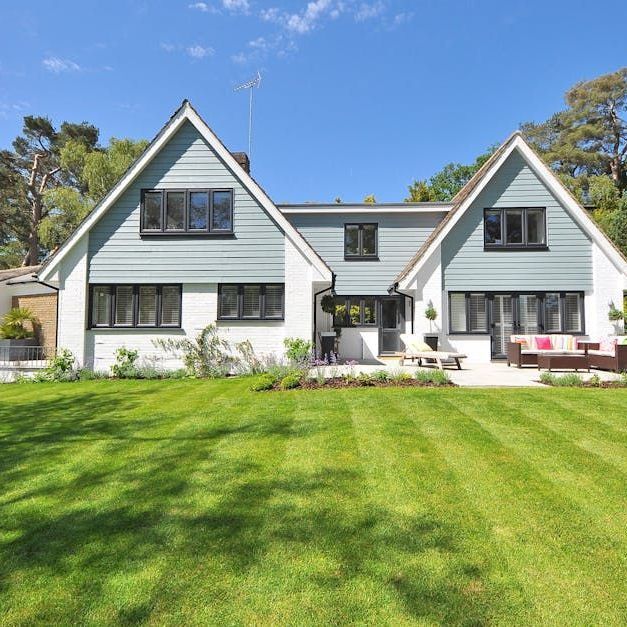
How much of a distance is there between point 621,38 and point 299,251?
2553 centimetres

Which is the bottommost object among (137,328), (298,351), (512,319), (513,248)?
(298,351)

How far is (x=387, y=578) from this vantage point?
271 centimetres

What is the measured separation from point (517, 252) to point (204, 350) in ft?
41.9

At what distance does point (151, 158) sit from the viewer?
535 inches

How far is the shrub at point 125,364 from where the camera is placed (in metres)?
12.7

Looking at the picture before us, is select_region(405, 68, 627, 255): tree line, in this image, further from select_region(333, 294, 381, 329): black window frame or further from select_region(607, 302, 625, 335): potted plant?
select_region(607, 302, 625, 335): potted plant

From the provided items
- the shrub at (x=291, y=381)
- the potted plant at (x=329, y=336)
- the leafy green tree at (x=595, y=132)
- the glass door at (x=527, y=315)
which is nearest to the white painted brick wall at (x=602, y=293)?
the glass door at (x=527, y=315)

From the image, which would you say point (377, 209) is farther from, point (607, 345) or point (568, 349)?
point (607, 345)

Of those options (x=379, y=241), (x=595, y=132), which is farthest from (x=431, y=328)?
(x=595, y=132)

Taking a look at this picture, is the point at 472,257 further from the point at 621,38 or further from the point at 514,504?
the point at 621,38

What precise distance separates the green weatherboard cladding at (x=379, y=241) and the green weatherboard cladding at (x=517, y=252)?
110 inches

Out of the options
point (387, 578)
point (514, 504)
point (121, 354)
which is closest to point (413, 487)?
point (514, 504)

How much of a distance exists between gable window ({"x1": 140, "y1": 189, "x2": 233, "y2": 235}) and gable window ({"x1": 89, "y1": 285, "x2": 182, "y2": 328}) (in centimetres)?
209

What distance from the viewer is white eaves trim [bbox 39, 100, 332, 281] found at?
1340 centimetres
